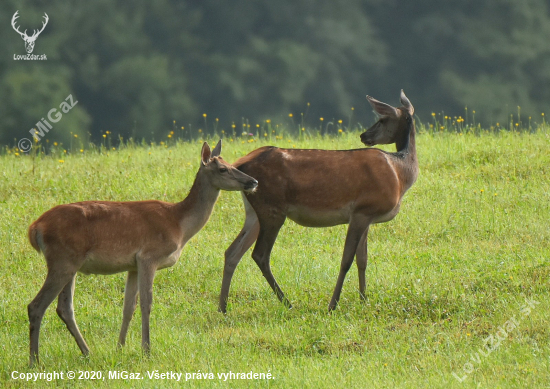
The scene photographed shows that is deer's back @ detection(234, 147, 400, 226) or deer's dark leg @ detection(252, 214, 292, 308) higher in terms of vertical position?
deer's back @ detection(234, 147, 400, 226)

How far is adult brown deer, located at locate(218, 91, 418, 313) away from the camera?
26.3 feet

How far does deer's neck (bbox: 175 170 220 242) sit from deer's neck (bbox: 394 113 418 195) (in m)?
2.09

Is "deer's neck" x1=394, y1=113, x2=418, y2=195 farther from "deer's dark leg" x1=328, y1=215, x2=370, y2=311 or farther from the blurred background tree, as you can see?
the blurred background tree

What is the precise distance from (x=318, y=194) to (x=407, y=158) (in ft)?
3.68

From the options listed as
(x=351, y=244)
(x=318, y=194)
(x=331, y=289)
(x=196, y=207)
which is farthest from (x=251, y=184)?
(x=331, y=289)

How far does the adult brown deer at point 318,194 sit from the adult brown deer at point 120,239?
0.91 meters

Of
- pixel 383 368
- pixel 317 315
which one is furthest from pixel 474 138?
pixel 383 368

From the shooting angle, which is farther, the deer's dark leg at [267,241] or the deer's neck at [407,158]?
the deer's neck at [407,158]

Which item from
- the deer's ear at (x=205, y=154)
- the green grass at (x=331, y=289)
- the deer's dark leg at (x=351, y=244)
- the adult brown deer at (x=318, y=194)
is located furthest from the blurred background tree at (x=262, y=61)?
the deer's ear at (x=205, y=154)

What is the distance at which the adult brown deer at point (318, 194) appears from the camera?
8.02 m

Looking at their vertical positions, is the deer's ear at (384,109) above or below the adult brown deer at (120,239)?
above

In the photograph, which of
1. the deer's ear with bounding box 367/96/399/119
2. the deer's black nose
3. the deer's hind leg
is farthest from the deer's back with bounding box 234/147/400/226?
the deer's hind leg

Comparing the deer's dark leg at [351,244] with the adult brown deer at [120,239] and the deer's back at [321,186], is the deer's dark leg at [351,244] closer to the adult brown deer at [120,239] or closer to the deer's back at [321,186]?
the deer's back at [321,186]

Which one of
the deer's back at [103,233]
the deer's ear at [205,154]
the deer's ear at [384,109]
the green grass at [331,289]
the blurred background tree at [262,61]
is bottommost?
the green grass at [331,289]
